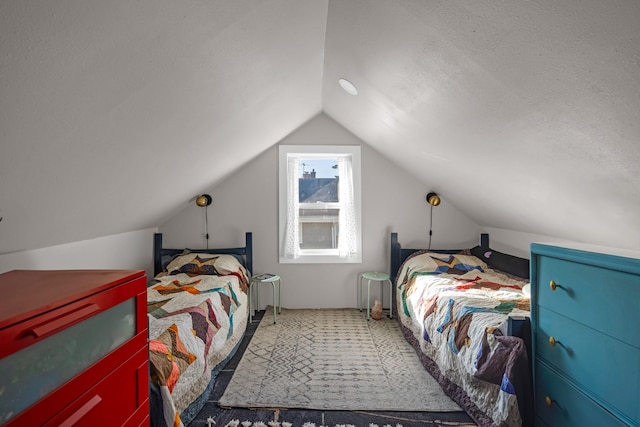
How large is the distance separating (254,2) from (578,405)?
2.01 m

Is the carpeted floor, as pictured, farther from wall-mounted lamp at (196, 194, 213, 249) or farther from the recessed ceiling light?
the recessed ceiling light

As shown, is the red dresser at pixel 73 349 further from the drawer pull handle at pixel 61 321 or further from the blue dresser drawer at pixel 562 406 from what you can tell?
the blue dresser drawer at pixel 562 406

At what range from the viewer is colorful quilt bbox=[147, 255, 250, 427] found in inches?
56.9

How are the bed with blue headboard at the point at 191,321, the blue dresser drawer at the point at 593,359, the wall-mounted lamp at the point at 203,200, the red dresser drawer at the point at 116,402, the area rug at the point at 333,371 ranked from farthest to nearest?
the wall-mounted lamp at the point at 203,200 < the area rug at the point at 333,371 < the bed with blue headboard at the point at 191,321 < the blue dresser drawer at the point at 593,359 < the red dresser drawer at the point at 116,402

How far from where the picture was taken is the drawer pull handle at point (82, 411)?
0.82m

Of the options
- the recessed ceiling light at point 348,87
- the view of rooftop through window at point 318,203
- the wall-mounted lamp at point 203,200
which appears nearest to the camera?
the recessed ceiling light at point 348,87

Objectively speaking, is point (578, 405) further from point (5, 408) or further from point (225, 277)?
point (225, 277)

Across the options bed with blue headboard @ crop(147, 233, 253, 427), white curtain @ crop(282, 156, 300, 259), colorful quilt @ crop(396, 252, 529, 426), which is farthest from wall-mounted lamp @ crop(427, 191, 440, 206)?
bed with blue headboard @ crop(147, 233, 253, 427)

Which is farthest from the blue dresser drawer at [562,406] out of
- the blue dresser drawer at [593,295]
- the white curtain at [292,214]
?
the white curtain at [292,214]

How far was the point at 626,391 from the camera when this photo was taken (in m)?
1.02

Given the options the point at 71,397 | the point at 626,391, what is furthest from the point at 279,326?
the point at 626,391

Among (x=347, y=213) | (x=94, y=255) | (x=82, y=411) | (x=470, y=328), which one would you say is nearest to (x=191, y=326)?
(x=82, y=411)

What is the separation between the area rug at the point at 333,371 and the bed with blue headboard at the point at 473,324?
0.15 m

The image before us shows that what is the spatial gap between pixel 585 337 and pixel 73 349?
171 centimetres
